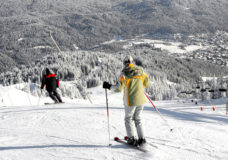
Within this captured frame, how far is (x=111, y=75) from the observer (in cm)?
10856

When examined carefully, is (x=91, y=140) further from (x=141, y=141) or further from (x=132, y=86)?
(x=132, y=86)

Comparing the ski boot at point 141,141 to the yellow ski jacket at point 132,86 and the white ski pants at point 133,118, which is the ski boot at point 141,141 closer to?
the white ski pants at point 133,118

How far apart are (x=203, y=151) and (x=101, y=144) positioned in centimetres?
255

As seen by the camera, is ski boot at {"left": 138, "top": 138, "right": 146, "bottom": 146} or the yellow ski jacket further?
ski boot at {"left": 138, "top": 138, "right": 146, "bottom": 146}

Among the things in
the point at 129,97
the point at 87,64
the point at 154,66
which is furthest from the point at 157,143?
the point at 154,66

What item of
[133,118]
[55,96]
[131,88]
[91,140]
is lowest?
[91,140]

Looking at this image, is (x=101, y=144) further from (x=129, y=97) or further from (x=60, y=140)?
(x=129, y=97)

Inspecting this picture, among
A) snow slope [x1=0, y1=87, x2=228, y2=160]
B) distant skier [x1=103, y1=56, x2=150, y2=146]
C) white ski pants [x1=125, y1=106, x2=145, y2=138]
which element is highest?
distant skier [x1=103, y1=56, x2=150, y2=146]

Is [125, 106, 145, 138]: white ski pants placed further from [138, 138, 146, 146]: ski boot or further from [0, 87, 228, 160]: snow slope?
[0, 87, 228, 160]: snow slope

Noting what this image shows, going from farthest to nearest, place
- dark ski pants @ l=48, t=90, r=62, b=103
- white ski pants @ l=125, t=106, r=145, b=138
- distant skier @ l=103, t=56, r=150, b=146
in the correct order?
dark ski pants @ l=48, t=90, r=62, b=103 < white ski pants @ l=125, t=106, r=145, b=138 < distant skier @ l=103, t=56, r=150, b=146

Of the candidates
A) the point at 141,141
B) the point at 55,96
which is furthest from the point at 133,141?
the point at 55,96

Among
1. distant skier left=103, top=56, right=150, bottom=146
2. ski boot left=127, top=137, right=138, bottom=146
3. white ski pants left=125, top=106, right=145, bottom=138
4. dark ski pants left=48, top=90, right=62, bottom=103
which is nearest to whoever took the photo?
distant skier left=103, top=56, right=150, bottom=146

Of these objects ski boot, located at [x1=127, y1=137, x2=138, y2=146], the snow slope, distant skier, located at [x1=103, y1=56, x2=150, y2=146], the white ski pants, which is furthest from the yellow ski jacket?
the snow slope

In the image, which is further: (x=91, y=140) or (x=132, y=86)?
(x=91, y=140)
